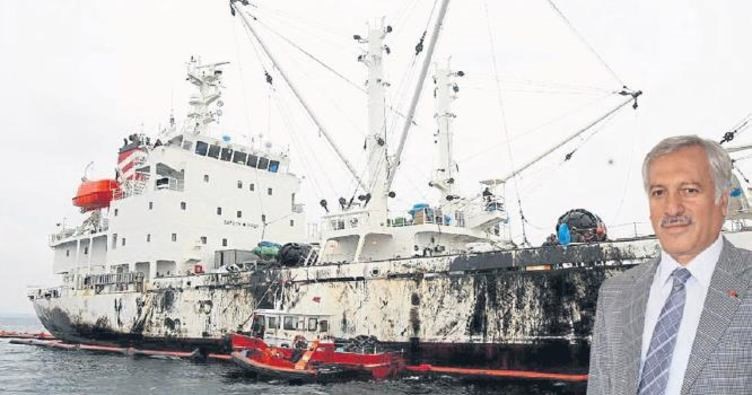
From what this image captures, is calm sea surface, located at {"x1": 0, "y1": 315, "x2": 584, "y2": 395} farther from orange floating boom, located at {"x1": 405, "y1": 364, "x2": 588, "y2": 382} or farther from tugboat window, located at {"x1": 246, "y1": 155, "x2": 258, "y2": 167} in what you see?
tugboat window, located at {"x1": 246, "y1": 155, "x2": 258, "y2": 167}

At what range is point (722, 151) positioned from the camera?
250 centimetres

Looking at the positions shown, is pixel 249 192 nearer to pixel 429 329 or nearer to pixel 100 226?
pixel 100 226

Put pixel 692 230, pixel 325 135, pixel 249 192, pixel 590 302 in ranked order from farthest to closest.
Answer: pixel 249 192 < pixel 325 135 < pixel 590 302 < pixel 692 230

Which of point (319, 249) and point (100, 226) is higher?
point (100, 226)

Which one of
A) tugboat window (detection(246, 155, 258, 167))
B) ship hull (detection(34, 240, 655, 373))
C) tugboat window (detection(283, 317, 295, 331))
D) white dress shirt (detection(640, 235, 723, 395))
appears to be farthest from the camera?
tugboat window (detection(246, 155, 258, 167))

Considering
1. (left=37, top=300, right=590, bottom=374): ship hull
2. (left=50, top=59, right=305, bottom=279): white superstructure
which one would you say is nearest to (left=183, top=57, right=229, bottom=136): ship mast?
(left=50, top=59, right=305, bottom=279): white superstructure

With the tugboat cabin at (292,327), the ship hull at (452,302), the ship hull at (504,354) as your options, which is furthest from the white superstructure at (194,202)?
the ship hull at (504,354)

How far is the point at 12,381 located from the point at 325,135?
51.0 ft

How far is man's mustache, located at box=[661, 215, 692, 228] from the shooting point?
2.42m

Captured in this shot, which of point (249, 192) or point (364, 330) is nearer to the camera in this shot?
point (364, 330)

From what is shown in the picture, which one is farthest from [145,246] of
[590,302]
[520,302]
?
[590,302]

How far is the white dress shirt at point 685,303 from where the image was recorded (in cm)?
234

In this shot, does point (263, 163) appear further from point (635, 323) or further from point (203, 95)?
point (635, 323)

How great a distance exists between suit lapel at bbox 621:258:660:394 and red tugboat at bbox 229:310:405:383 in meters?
17.6
